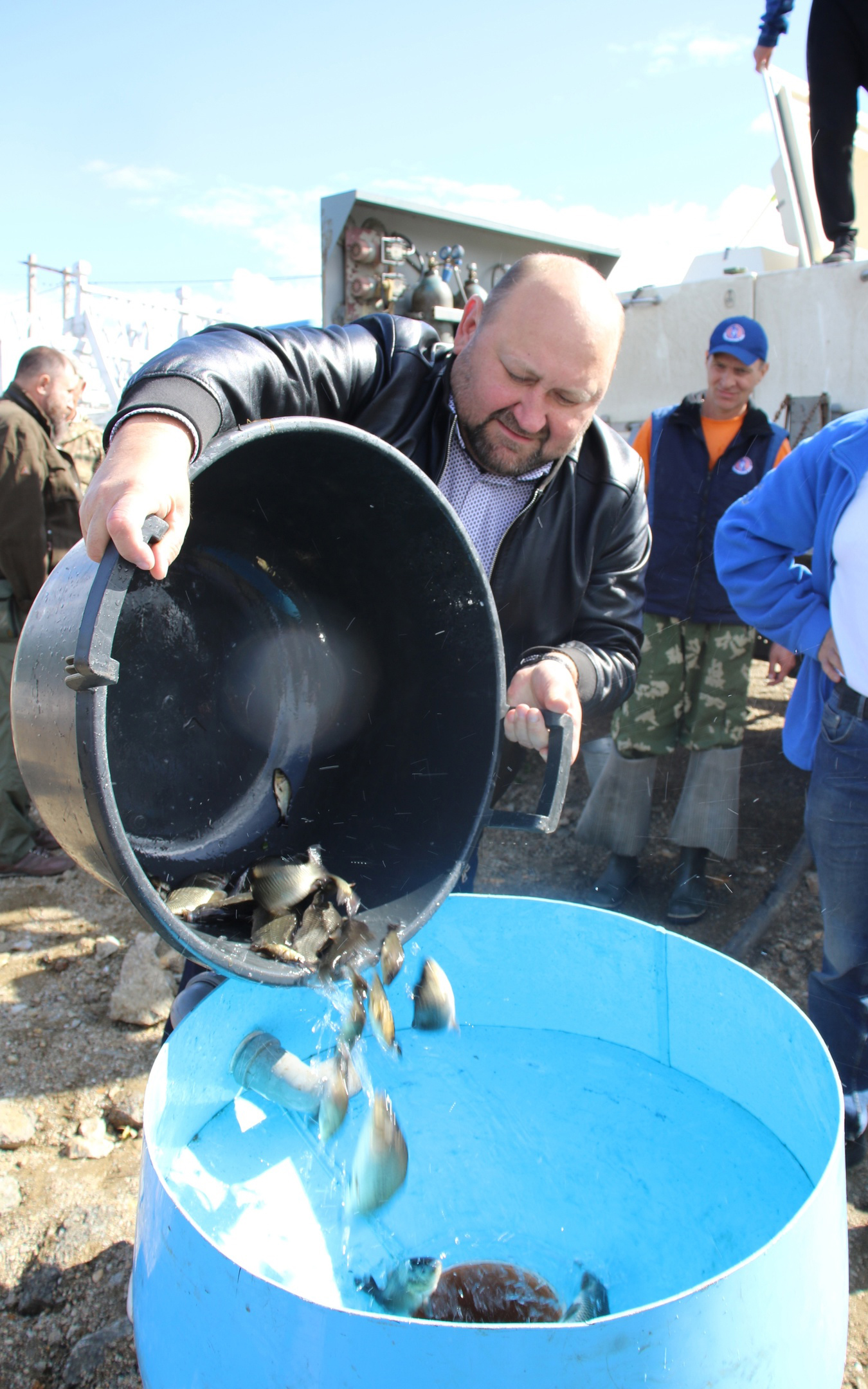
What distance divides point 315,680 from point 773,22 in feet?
14.8

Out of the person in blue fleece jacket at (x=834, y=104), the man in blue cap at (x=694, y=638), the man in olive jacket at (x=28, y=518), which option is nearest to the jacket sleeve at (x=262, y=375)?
the man in blue cap at (x=694, y=638)

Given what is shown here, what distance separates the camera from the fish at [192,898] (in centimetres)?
128

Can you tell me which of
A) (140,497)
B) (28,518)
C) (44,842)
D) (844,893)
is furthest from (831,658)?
(44,842)

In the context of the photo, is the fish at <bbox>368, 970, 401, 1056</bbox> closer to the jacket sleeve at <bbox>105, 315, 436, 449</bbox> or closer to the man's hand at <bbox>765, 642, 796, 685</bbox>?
the jacket sleeve at <bbox>105, 315, 436, 449</bbox>

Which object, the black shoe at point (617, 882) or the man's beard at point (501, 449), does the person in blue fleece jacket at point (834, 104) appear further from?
the man's beard at point (501, 449)

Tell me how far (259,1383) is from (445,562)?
3.72 feet

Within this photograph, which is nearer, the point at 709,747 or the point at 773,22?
the point at 709,747

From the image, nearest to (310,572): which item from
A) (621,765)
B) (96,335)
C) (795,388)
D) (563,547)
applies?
(563,547)

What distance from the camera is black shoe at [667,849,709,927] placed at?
329 centimetres

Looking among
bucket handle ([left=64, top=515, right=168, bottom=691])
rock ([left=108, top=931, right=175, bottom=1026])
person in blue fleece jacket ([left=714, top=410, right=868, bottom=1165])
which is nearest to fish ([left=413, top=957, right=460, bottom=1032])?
bucket handle ([left=64, top=515, right=168, bottom=691])

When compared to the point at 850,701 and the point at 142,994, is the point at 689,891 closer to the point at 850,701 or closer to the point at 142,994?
the point at 850,701

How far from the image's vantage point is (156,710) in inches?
59.7

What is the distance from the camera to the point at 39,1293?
1764 mm

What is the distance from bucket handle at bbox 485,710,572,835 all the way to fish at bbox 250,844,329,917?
0.99 feet
